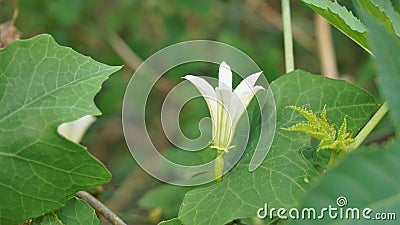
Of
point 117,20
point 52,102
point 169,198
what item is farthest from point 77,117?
point 117,20

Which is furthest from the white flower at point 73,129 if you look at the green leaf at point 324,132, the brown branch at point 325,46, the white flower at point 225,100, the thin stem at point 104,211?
the brown branch at point 325,46

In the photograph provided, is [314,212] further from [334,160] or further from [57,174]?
[57,174]

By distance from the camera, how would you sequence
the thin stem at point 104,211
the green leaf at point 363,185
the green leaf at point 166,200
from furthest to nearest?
the green leaf at point 166,200 < the thin stem at point 104,211 < the green leaf at point 363,185

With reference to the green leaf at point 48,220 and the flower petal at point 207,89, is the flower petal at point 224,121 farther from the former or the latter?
the green leaf at point 48,220

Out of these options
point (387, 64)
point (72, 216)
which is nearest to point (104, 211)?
point (72, 216)

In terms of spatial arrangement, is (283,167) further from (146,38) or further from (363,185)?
(146,38)

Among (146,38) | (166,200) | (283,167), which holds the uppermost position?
(146,38)
